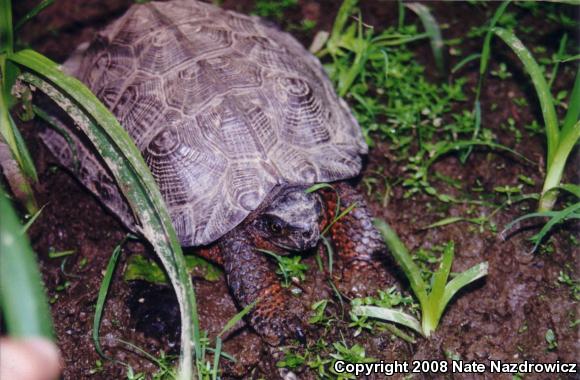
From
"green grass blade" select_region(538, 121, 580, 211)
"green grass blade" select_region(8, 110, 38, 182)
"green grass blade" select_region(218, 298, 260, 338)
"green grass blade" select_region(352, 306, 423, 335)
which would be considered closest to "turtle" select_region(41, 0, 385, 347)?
"green grass blade" select_region(218, 298, 260, 338)

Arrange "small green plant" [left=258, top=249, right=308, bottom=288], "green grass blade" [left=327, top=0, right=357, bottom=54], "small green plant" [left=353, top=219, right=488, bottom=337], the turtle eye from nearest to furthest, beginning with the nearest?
"small green plant" [left=353, top=219, right=488, bottom=337] < the turtle eye < "small green plant" [left=258, top=249, right=308, bottom=288] < "green grass blade" [left=327, top=0, right=357, bottom=54]

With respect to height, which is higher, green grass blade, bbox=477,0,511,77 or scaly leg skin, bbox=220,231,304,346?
→ green grass blade, bbox=477,0,511,77

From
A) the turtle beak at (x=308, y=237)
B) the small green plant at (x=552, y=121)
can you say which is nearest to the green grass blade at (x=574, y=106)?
the small green plant at (x=552, y=121)

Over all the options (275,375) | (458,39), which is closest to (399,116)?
(458,39)

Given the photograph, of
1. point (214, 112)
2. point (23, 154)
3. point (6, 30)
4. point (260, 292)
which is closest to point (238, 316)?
point (260, 292)

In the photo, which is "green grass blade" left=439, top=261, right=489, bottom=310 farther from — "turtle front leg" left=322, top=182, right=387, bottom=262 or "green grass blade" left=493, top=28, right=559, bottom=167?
"green grass blade" left=493, top=28, right=559, bottom=167

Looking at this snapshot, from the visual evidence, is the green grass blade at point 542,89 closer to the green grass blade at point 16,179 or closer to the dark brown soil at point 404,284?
the dark brown soil at point 404,284

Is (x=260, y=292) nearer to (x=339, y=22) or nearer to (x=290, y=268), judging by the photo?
(x=290, y=268)
